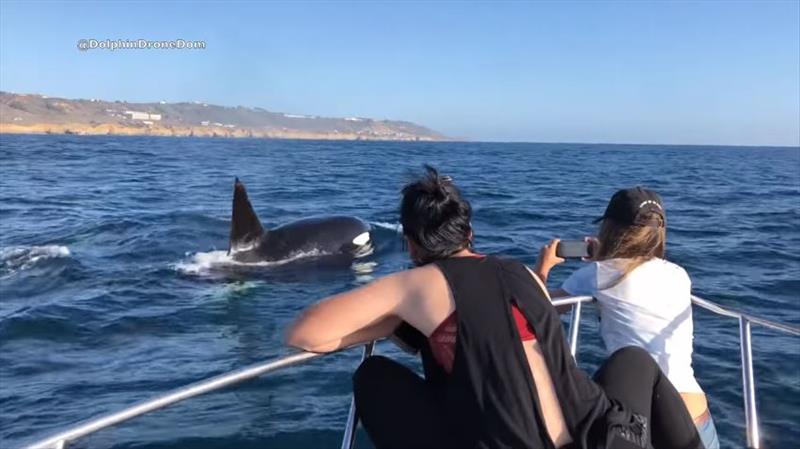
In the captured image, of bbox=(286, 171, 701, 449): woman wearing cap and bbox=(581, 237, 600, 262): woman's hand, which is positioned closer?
bbox=(286, 171, 701, 449): woman wearing cap

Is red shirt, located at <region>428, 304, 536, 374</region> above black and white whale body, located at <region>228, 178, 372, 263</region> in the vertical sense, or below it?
above

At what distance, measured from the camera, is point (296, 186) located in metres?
33.3

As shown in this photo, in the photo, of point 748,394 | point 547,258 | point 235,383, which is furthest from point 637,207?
point 235,383

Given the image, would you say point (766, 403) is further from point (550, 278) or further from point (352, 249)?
point (352, 249)

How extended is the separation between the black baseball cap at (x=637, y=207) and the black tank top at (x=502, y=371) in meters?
1.50

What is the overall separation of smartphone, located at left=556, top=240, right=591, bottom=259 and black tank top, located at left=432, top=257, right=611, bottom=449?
4.65 ft

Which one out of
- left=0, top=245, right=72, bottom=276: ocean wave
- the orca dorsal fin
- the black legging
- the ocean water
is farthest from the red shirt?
left=0, top=245, right=72, bottom=276: ocean wave

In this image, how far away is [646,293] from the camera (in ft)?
14.0

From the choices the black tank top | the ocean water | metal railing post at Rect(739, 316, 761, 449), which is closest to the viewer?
the black tank top

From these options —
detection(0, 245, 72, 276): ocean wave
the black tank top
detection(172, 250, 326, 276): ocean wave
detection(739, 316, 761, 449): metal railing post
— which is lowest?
detection(0, 245, 72, 276): ocean wave

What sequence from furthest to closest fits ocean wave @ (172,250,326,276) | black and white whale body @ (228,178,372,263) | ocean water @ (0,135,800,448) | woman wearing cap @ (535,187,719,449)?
black and white whale body @ (228,178,372,263)
ocean wave @ (172,250,326,276)
ocean water @ (0,135,800,448)
woman wearing cap @ (535,187,719,449)

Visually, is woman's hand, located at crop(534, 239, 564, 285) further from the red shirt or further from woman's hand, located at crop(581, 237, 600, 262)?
the red shirt

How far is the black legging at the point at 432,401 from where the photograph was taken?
10.2 ft

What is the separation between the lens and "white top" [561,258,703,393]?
13.9 ft
